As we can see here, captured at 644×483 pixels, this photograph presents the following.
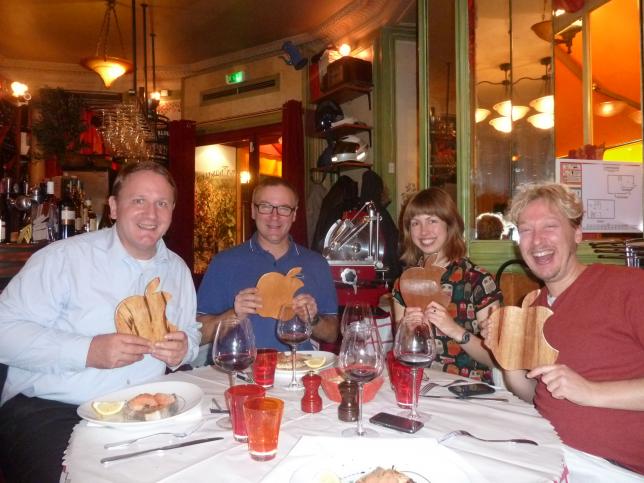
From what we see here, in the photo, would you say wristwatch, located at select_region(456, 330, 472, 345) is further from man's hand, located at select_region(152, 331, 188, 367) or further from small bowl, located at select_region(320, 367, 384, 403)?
man's hand, located at select_region(152, 331, 188, 367)

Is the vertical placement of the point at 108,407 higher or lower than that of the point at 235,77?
lower

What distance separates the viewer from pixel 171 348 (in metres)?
1.65

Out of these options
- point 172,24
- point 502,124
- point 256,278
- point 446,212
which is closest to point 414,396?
point 446,212

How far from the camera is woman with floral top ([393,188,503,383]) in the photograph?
195 cm

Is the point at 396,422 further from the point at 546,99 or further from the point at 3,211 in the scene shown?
the point at 3,211

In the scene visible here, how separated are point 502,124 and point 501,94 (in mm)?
201

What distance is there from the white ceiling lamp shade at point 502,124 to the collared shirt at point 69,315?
250 cm

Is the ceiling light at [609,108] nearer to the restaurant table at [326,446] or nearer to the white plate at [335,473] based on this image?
the restaurant table at [326,446]

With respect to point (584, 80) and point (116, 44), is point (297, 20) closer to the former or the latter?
point (116, 44)

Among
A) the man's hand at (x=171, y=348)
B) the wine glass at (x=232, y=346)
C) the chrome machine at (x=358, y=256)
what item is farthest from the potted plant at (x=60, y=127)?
the wine glass at (x=232, y=346)

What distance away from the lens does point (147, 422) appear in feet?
4.15

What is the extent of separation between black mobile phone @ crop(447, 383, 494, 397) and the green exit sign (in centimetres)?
681

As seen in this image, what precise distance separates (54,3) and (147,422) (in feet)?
20.6

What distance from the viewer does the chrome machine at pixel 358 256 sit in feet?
12.3
